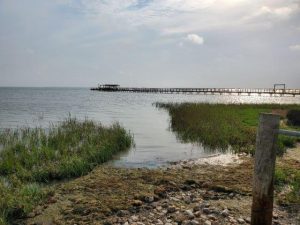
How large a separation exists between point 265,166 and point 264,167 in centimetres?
3

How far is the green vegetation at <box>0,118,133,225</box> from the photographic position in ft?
29.6

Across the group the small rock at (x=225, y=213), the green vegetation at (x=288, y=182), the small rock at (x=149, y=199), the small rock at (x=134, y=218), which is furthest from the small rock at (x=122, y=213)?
the green vegetation at (x=288, y=182)

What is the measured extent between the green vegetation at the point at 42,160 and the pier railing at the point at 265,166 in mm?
5646

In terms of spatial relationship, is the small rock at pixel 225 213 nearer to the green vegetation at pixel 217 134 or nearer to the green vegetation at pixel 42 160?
the green vegetation at pixel 42 160

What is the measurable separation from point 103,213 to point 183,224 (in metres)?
2.09

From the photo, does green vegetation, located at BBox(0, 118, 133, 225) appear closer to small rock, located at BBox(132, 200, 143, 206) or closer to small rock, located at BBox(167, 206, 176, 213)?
small rock, located at BBox(132, 200, 143, 206)

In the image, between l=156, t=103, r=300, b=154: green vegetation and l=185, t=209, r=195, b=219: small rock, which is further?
l=156, t=103, r=300, b=154: green vegetation

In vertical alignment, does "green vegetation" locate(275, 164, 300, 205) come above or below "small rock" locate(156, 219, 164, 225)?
above

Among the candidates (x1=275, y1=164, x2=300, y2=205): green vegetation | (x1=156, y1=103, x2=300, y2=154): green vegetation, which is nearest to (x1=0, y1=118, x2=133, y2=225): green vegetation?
(x1=156, y1=103, x2=300, y2=154): green vegetation

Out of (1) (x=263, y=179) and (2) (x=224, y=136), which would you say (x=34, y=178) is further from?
(2) (x=224, y=136)

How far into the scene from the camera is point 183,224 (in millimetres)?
7191

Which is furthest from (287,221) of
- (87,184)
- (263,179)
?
(87,184)

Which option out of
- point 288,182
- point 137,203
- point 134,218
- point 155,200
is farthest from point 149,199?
point 288,182

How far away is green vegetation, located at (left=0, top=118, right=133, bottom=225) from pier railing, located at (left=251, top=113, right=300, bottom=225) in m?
5.65
